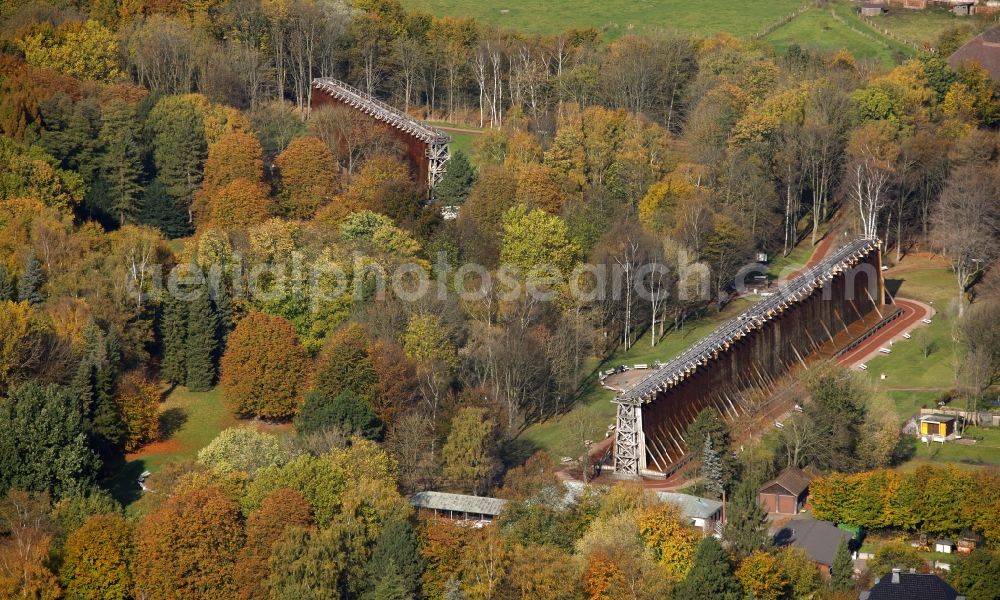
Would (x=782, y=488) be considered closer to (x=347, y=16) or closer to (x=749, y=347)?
(x=749, y=347)

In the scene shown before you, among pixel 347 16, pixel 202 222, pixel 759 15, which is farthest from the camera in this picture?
pixel 759 15

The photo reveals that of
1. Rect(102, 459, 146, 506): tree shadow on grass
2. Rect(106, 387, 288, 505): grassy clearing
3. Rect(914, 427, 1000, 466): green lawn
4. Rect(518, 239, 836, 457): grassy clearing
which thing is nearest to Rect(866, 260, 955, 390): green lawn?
Rect(914, 427, 1000, 466): green lawn

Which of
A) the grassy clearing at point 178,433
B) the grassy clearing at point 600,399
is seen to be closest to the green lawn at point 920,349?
the grassy clearing at point 600,399

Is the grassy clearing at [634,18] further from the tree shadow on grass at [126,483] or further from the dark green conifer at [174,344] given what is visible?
the tree shadow on grass at [126,483]

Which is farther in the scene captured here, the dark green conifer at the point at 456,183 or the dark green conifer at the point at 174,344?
the dark green conifer at the point at 456,183

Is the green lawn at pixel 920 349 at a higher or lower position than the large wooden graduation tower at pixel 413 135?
lower

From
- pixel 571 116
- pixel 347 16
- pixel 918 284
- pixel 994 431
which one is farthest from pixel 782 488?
pixel 347 16
